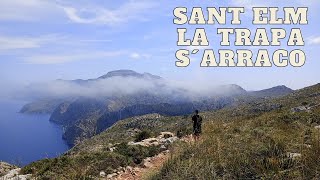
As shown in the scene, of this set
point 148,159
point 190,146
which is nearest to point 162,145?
point 148,159

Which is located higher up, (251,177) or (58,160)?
(251,177)

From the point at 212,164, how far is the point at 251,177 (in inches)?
31.9

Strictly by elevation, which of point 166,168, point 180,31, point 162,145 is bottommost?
point 162,145

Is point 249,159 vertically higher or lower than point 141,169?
higher

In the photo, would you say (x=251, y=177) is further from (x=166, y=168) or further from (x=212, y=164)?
(x=166, y=168)

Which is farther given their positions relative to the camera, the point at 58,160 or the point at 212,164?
the point at 58,160

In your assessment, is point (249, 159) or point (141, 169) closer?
point (249, 159)

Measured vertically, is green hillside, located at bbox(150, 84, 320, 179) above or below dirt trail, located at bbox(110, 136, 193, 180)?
above

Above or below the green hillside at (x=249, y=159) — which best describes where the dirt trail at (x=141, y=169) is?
below


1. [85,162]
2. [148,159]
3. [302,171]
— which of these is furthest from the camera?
[148,159]

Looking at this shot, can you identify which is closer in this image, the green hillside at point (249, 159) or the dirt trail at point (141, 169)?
the green hillside at point (249, 159)

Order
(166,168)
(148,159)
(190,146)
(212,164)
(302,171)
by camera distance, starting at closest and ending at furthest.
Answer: (302,171) < (212,164) < (166,168) < (190,146) < (148,159)

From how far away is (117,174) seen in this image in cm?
1347

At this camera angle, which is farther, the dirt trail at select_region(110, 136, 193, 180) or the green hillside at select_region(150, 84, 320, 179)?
the dirt trail at select_region(110, 136, 193, 180)
